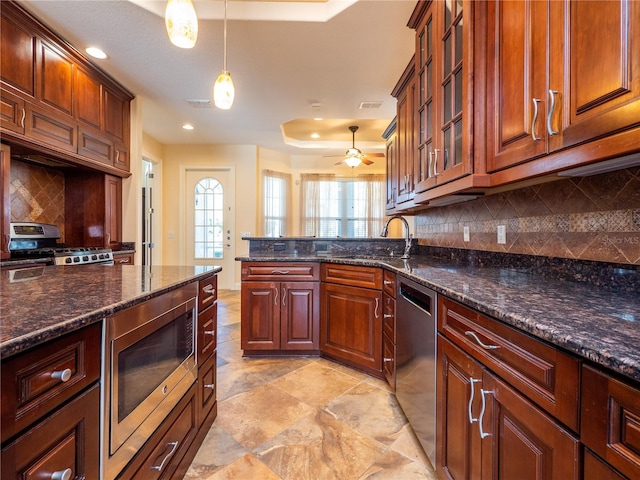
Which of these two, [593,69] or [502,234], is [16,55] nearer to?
[593,69]

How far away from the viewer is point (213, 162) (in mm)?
5484

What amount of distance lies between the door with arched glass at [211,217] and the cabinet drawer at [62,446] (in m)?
4.85

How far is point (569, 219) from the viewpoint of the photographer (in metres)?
1.33

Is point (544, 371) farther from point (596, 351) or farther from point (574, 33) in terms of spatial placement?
point (574, 33)

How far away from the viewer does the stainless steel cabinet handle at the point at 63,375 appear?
65 centimetres

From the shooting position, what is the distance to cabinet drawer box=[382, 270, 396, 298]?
1.97 metres

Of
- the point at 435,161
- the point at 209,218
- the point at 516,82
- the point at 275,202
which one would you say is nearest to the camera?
the point at 516,82

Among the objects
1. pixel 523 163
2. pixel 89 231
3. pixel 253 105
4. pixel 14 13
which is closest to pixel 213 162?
pixel 253 105

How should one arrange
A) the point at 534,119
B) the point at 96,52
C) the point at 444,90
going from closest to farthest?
the point at 534,119
the point at 444,90
the point at 96,52

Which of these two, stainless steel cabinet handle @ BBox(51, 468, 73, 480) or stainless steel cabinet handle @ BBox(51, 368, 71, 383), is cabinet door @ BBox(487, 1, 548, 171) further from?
stainless steel cabinet handle @ BBox(51, 468, 73, 480)

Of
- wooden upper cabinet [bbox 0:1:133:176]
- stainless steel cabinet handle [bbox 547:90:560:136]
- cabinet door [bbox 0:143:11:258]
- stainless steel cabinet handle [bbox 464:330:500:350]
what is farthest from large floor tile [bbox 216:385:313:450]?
wooden upper cabinet [bbox 0:1:133:176]

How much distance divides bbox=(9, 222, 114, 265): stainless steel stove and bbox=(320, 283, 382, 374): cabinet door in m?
2.21

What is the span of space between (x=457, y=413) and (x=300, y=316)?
162cm

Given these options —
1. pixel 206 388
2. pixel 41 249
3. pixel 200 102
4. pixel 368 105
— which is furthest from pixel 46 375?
pixel 368 105
